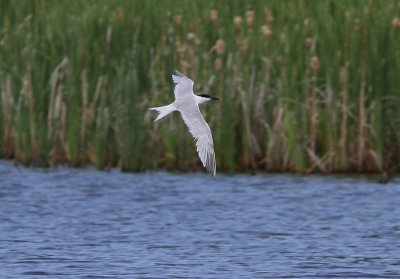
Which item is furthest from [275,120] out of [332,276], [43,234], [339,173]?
[332,276]

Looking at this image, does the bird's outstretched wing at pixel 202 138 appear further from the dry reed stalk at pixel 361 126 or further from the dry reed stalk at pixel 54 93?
the dry reed stalk at pixel 54 93

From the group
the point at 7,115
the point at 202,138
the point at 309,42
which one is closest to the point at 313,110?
the point at 309,42

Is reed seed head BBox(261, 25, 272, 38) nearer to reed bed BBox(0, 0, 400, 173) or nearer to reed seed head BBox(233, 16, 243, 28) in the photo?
reed bed BBox(0, 0, 400, 173)

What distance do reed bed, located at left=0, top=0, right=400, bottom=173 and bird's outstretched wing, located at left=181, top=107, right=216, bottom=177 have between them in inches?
122

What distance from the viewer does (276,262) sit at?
9.09m

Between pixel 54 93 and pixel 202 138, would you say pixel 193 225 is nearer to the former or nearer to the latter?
pixel 202 138

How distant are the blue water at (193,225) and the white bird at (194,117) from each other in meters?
0.73

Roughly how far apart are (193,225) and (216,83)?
2.18m

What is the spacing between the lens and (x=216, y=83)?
12.6 meters

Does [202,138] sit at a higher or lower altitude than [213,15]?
lower

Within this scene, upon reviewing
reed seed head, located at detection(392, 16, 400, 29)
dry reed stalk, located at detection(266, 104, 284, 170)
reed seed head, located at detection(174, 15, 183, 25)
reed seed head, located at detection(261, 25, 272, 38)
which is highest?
reed seed head, located at detection(174, 15, 183, 25)

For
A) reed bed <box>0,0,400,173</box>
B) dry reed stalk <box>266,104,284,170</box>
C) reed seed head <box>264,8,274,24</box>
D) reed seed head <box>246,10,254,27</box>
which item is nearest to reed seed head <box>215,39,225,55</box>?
reed bed <box>0,0,400,173</box>

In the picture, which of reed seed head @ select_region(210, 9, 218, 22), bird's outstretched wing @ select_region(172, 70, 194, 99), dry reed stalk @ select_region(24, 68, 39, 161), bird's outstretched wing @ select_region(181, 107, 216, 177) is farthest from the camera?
dry reed stalk @ select_region(24, 68, 39, 161)

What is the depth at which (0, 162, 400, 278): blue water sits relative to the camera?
8.92 meters
